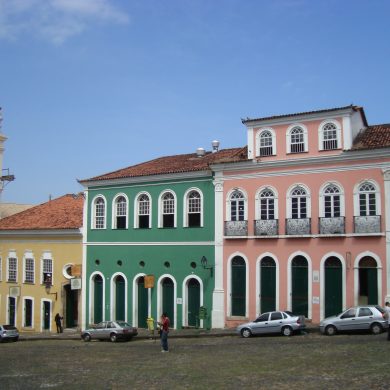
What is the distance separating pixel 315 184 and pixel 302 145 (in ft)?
6.60

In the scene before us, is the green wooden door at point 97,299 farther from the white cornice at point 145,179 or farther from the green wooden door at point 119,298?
the white cornice at point 145,179

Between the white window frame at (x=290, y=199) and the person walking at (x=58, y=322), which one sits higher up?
the white window frame at (x=290, y=199)

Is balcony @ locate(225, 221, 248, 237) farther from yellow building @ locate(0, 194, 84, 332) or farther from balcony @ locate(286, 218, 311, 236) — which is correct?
yellow building @ locate(0, 194, 84, 332)

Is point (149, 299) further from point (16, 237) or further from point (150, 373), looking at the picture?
point (150, 373)

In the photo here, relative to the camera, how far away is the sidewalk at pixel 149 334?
2834cm

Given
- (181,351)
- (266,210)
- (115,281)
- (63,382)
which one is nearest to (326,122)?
(266,210)

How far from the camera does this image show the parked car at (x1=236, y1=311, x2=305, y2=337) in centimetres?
2550

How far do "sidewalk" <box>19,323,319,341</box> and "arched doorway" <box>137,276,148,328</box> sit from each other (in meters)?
0.77

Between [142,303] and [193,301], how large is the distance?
347 centimetres

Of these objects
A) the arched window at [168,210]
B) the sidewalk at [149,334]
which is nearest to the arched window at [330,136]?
the sidewalk at [149,334]

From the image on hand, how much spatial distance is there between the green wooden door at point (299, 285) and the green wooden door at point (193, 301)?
5371 millimetres

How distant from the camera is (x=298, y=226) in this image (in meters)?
29.0

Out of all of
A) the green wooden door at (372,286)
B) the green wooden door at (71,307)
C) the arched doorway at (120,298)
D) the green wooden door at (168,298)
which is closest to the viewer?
the green wooden door at (372,286)

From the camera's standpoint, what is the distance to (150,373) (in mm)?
18266
